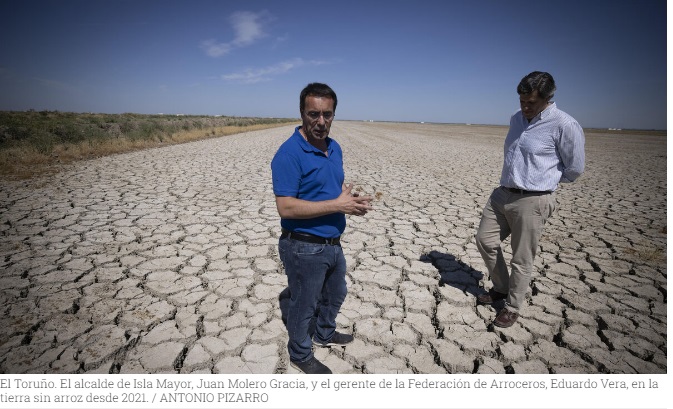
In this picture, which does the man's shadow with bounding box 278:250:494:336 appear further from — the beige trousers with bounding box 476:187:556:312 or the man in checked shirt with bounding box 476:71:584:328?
the man in checked shirt with bounding box 476:71:584:328

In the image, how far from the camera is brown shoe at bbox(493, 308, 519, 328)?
2.16 metres

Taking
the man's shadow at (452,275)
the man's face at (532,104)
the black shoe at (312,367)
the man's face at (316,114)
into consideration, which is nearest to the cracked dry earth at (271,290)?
the man's shadow at (452,275)

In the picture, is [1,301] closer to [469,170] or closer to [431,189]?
[431,189]

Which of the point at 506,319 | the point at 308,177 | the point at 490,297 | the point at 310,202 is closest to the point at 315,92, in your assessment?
the point at 308,177

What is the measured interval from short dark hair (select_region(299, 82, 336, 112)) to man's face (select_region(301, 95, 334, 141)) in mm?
17

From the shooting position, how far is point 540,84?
1.73 m

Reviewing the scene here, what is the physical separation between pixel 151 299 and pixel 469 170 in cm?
873

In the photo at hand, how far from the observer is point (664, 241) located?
3803 millimetres

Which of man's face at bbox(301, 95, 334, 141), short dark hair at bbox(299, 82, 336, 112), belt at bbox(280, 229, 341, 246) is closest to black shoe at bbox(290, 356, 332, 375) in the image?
belt at bbox(280, 229, 341, 246)

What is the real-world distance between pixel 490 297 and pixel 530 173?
44.3 inches

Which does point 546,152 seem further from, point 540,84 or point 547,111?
point 540,84

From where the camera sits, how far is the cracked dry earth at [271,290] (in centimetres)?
189

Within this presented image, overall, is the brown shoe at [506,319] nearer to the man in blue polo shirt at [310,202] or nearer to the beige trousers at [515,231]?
the beige trousers at [515,231]

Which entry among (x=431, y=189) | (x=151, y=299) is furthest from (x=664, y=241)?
(x=151, y=299)
